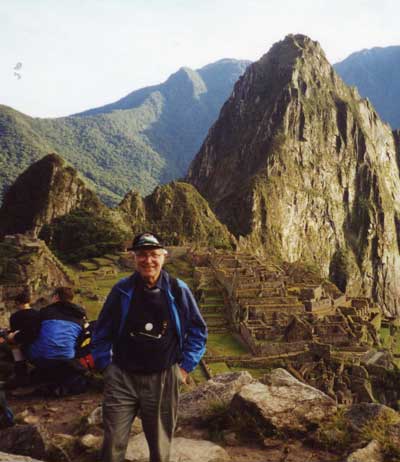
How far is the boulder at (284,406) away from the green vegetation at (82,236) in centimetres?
5344

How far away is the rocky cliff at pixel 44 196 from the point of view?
8344 cm

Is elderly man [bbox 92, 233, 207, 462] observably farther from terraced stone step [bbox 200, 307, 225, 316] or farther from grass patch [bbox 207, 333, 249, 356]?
terraced stone step [bbox 200, 307, 225, 316]

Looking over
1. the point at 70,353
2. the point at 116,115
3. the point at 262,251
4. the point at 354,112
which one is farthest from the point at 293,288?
the point at 116,115

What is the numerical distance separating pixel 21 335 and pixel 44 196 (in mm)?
80059

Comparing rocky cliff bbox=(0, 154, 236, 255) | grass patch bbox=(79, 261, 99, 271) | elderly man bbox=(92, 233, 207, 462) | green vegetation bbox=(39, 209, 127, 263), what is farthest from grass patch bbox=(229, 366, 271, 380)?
rocky cliff bbox=(0, 154, 236, 255)

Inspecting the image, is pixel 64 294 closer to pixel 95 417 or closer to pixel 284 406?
pixel 95 417

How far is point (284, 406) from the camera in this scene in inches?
271

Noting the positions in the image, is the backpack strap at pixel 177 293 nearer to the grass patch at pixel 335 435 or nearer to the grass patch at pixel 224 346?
the grass patch at pixel 335 435

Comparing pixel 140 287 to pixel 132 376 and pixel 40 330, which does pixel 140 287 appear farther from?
pixel 40 330

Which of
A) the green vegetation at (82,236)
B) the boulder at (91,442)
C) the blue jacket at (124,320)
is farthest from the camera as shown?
the green vegetation at (82,236)

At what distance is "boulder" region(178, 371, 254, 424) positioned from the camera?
7345 millimetres

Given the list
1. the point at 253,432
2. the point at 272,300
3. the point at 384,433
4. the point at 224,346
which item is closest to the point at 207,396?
the point at 253,432

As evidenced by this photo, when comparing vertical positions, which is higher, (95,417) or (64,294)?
(64,294)

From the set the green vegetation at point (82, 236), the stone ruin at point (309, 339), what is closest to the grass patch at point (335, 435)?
the stone ruin at point (309, 339)
